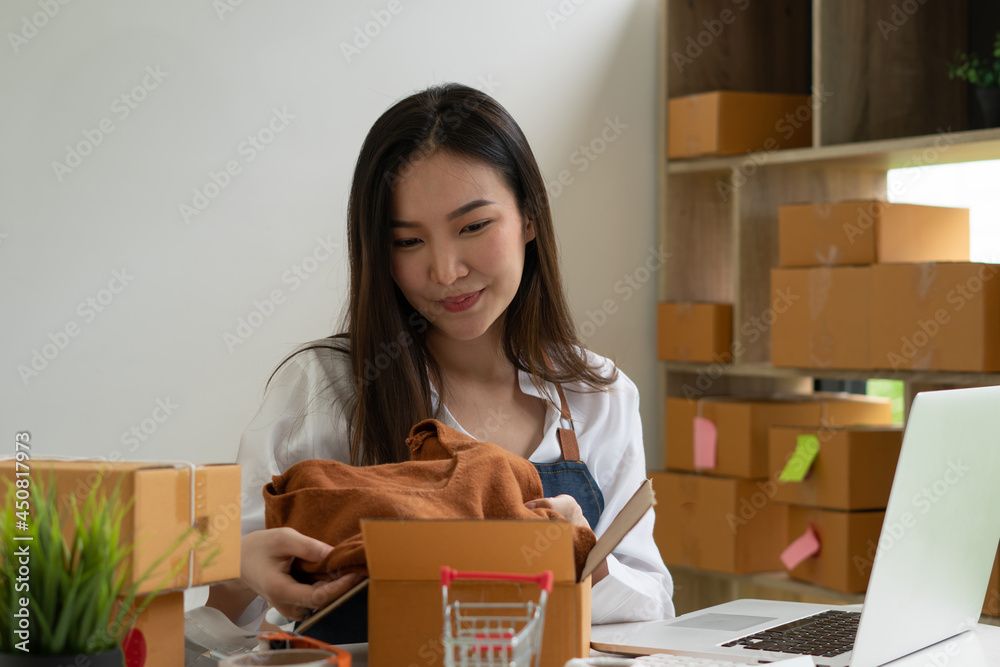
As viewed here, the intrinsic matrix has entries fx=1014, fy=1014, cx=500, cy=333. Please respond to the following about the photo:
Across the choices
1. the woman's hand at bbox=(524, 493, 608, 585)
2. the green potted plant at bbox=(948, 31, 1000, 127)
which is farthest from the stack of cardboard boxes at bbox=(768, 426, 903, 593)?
the woman's hand at bbox=(524, 493, 608, 585)

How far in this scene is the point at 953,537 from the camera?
3.49 feet

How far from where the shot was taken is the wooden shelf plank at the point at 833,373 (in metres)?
2.33

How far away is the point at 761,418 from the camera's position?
2775 millimetres

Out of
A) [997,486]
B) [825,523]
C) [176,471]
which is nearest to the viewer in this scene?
[176,471]

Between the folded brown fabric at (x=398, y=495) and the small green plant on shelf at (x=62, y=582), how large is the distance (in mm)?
225

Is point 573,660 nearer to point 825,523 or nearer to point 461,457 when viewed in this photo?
point 461,457

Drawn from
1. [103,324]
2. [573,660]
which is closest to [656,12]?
[103,324]

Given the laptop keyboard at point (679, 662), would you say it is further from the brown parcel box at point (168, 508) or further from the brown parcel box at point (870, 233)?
the brown parcel box at point (870, 233)

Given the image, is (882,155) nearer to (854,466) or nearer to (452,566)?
(854,466)

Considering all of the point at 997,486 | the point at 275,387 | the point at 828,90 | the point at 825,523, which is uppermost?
the point at 828,90

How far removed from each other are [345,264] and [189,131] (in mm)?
507

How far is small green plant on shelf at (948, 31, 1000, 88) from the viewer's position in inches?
99.3

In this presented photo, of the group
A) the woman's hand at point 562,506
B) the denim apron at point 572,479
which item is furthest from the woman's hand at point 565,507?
the denim apron at point 572,479

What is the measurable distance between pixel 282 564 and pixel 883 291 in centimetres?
188
